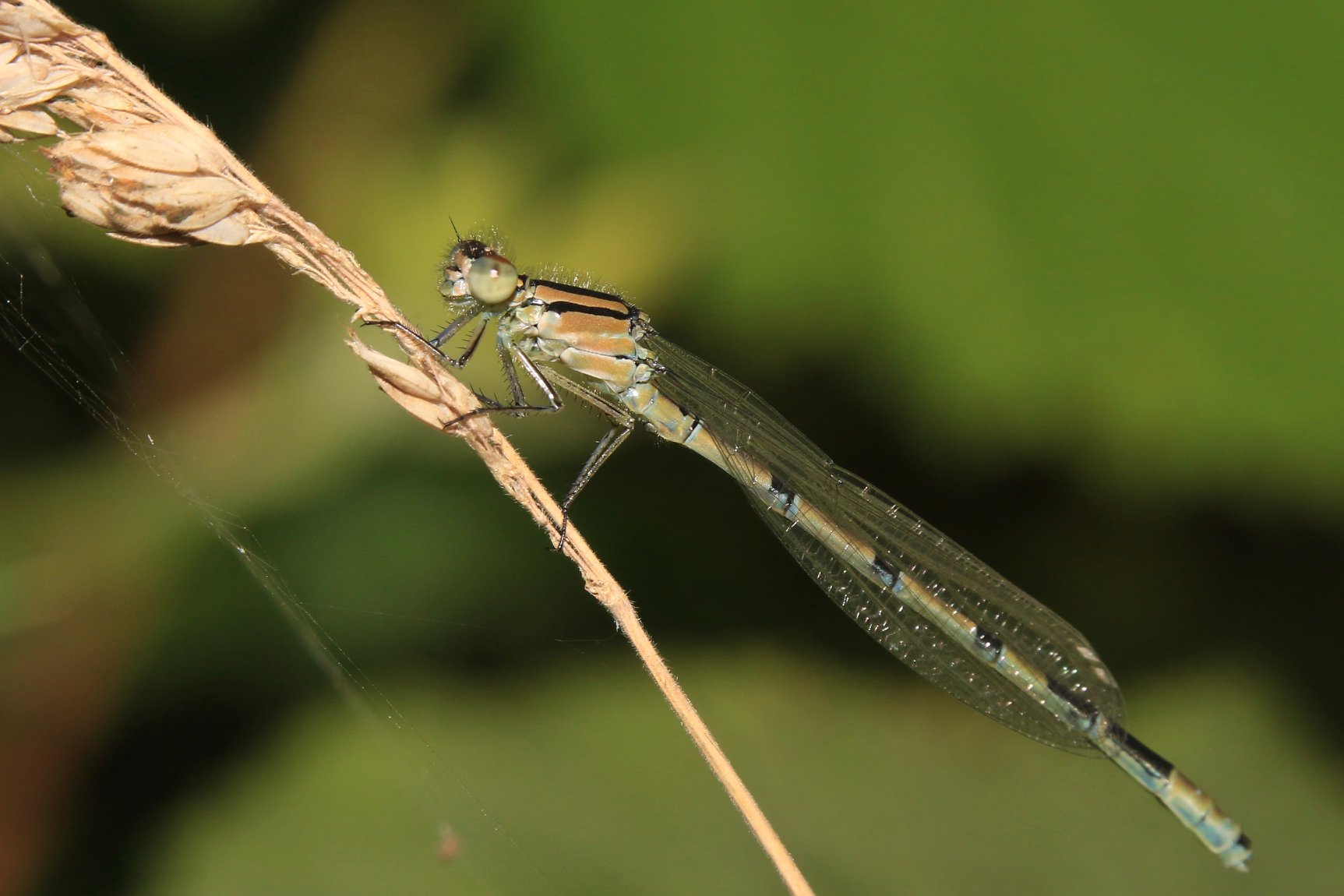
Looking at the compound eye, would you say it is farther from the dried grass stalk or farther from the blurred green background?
the dried grass stalk

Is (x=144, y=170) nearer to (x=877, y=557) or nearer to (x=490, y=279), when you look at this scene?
(x=490, y=279)

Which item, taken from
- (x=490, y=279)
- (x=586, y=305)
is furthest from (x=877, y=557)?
(x=490, y=279)

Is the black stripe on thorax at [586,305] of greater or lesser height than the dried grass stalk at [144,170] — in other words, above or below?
below

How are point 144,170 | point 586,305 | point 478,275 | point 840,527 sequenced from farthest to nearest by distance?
point 840,527 < point 586,305 < point 478,275 < point 144,170

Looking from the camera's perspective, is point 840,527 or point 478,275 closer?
point 478,275

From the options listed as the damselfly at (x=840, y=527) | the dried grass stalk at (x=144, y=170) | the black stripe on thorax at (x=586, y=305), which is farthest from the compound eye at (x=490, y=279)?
the dried grass stalk at (x=144, y=170)

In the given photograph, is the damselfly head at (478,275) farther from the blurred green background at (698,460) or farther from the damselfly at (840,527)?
the blurred green background at (698,460)
